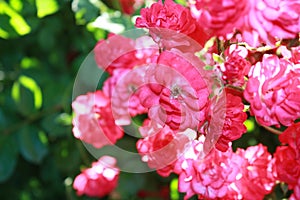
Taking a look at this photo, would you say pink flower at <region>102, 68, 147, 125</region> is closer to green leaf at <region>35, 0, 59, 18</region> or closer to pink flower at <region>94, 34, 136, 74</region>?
pink flower at <region>94, 34, 136, 74</region>

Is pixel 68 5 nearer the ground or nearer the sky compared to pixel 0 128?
nearer the sky

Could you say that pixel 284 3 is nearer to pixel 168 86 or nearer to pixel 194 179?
pixel 168 86

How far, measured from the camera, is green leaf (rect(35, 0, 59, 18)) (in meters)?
1.44

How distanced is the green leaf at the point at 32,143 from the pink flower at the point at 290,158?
0.73 m

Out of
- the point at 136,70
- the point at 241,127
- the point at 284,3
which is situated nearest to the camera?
the point at 284,3

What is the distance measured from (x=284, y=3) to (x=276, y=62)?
100mm

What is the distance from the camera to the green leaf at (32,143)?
5.07 ft

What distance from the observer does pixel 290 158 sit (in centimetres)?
100

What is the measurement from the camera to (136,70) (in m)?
1.21

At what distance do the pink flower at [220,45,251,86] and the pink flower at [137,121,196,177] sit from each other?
0.62 ft

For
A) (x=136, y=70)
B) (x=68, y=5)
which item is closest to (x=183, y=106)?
(x=136, y=70)

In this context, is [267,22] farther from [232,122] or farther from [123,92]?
[123,92]

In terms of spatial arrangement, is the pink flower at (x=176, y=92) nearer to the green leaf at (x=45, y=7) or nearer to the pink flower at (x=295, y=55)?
the pink flower at (x=295, y=55)

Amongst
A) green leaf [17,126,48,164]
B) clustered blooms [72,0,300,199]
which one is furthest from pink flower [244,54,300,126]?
green leaf [17,126,48,164]
